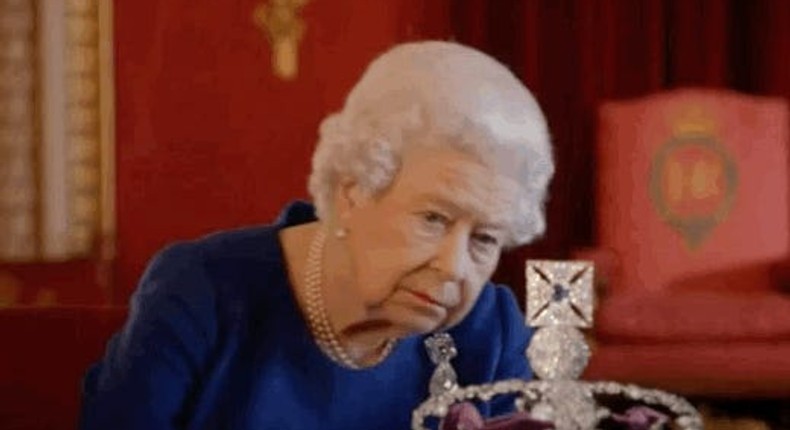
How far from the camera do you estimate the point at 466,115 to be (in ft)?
3.72

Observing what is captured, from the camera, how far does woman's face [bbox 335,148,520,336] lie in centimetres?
114

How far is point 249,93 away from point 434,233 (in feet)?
11.3

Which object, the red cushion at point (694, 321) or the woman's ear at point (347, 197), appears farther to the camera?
the red cushion at point (694, 321)

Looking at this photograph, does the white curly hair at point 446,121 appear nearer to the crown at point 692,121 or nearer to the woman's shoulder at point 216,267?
the woman's shoulder at point 216,267

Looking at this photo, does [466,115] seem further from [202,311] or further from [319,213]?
[202,311]

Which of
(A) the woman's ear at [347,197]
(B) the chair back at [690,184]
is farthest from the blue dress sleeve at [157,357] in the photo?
(B) the chair back at [690,184]

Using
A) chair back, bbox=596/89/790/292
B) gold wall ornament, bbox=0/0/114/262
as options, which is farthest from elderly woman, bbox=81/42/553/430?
gold wall ornament, bbox=0/0/114/262

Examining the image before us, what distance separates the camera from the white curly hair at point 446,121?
1140 millimetres

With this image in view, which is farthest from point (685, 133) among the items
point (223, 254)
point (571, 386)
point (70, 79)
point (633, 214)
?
point (571, 386)

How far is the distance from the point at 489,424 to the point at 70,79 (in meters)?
3.60

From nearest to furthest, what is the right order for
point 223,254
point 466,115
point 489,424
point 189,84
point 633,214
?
point 489,424 → point 466,115 → point 223,254 → point 633,214 → point 189,84

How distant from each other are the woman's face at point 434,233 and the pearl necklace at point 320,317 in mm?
172

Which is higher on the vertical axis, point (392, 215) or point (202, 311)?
point (392, 215)

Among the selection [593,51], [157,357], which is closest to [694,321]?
[593,51]
